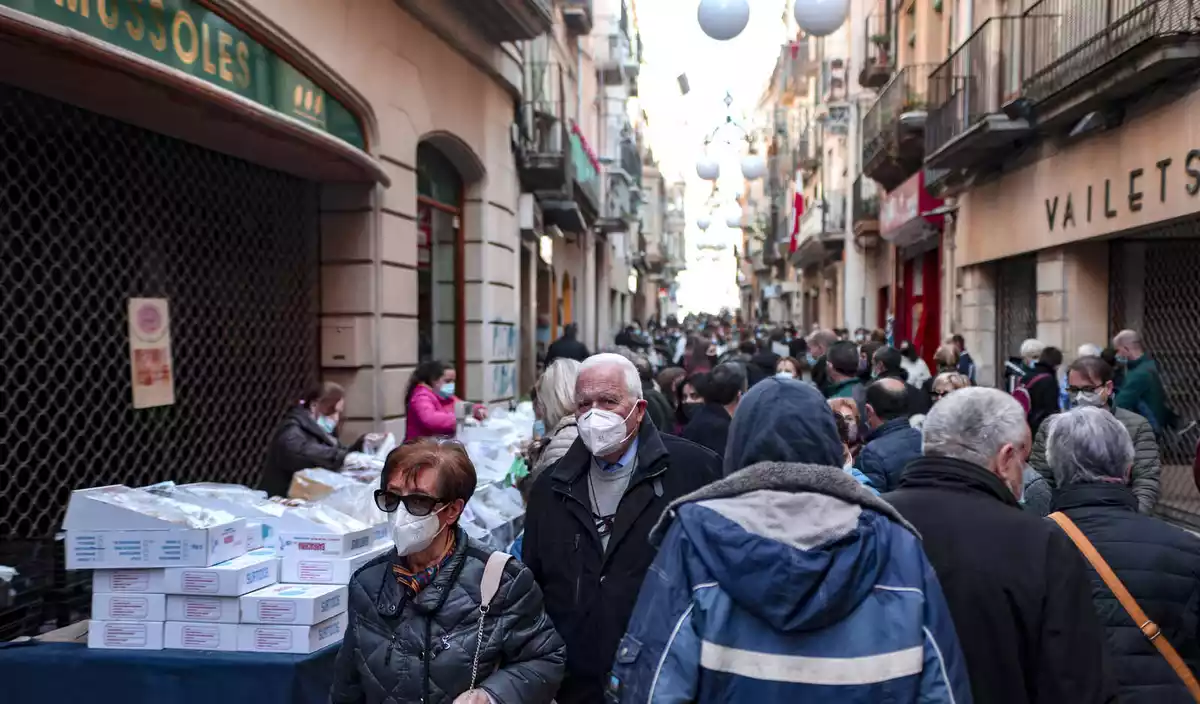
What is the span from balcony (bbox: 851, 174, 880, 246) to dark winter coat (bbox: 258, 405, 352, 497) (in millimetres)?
21456

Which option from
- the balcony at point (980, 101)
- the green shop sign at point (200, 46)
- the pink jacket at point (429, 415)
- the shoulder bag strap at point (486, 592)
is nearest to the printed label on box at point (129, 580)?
the shoulder bag strap at point (486, 592)

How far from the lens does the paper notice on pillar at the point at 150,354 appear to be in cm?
696

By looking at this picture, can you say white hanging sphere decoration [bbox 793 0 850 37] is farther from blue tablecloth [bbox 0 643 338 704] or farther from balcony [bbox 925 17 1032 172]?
blue tablecloth [bbox 0 643 338 704]

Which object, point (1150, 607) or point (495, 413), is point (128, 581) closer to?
point (1150, 607)

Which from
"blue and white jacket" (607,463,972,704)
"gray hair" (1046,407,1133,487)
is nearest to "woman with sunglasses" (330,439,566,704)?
"blue and white jacket" (607,463,972,704)

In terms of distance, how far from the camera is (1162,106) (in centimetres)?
1027

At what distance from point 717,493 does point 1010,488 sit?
3.06 ft

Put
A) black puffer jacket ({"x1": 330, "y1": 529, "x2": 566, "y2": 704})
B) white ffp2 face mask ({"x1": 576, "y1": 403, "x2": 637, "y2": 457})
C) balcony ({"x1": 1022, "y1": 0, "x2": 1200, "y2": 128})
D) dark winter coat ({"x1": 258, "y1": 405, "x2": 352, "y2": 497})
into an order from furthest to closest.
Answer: balcony ({"x1": 1022, "y1": 0, "x2": 1200, "y2": 128}) → dark winter coat ({"x1": 258, "y1": 405, "x2": 352, "y2": 497}) → white ffp2 face mask ({"x1": 576, "y1": 403, "x2": 637, "y2": 457}) → black puffer jacket ({"x1": 330, "y1": 529, "x2": 566, "y2": 704})

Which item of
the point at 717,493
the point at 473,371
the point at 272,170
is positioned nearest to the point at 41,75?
the point at 272,170

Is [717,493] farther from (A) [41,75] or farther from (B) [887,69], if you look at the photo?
(B) [887,69]

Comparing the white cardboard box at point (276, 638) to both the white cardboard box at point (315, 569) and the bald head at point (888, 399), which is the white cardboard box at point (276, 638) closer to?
the white cardboard box at point (315, 569)

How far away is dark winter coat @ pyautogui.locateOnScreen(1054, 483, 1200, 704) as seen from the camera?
3334 mm

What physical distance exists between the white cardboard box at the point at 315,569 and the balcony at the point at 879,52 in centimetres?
2056

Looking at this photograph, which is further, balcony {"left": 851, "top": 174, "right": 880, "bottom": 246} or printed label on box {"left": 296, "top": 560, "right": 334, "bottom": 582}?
balcony {"left": 851, "top": 174, "right": 880, "bottom": 246}
